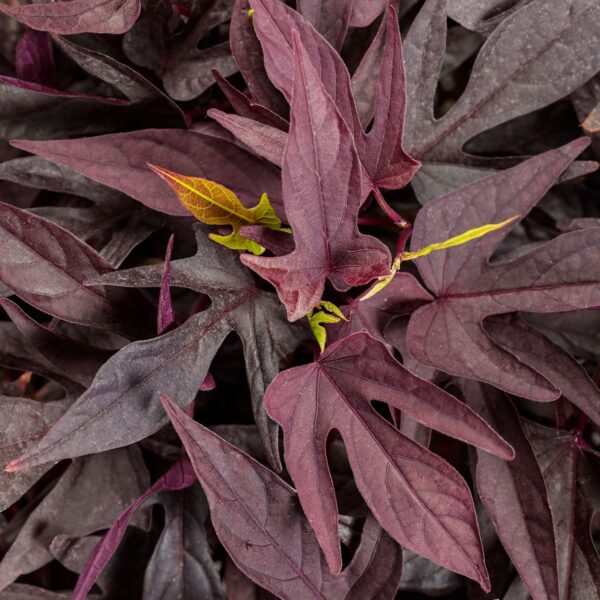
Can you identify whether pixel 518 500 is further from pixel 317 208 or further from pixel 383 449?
pixel 317 208

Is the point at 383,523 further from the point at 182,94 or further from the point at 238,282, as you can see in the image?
the point at 182,94

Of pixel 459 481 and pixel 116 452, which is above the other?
pixel 459 481

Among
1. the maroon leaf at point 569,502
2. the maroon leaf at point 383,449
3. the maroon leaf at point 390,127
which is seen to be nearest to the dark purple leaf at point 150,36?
the maroon leaf at point 390,127

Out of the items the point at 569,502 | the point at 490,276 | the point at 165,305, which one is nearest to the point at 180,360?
the point at 165,305

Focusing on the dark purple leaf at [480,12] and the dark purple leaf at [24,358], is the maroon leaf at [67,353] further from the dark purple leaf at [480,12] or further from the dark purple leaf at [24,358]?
the dark purple leaf at [480,12]

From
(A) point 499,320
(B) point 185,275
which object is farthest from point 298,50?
(A) point 499,320

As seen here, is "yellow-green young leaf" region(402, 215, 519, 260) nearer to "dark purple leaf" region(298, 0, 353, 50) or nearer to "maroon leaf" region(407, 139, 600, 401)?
"maroon leaf" region(407, 139, 600, 401)
